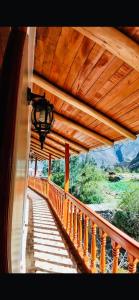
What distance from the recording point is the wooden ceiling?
212 centimetres

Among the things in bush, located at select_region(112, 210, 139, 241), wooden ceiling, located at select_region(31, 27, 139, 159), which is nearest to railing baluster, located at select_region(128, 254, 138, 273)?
wooden ceiling, located at select_region(31, 27, 139, 159)

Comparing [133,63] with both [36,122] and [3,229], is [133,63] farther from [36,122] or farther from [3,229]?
[3,229]

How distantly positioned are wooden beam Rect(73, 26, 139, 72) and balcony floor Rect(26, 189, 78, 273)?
3.45m

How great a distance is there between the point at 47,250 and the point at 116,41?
4443 millimetres

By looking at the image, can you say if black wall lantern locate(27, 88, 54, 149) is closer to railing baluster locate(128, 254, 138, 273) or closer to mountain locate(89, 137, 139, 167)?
railing baluster locate(128, 254, 138, 273)

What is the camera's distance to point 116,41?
2.08 meters

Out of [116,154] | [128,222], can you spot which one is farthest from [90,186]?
[116,154]

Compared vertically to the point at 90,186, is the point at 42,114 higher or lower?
lower

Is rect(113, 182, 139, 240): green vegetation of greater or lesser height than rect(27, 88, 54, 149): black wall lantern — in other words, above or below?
below

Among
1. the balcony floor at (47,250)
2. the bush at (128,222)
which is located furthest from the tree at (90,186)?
the balcony floor at (47,250)

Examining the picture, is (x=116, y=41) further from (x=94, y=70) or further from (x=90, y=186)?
(x=90, y=186)
